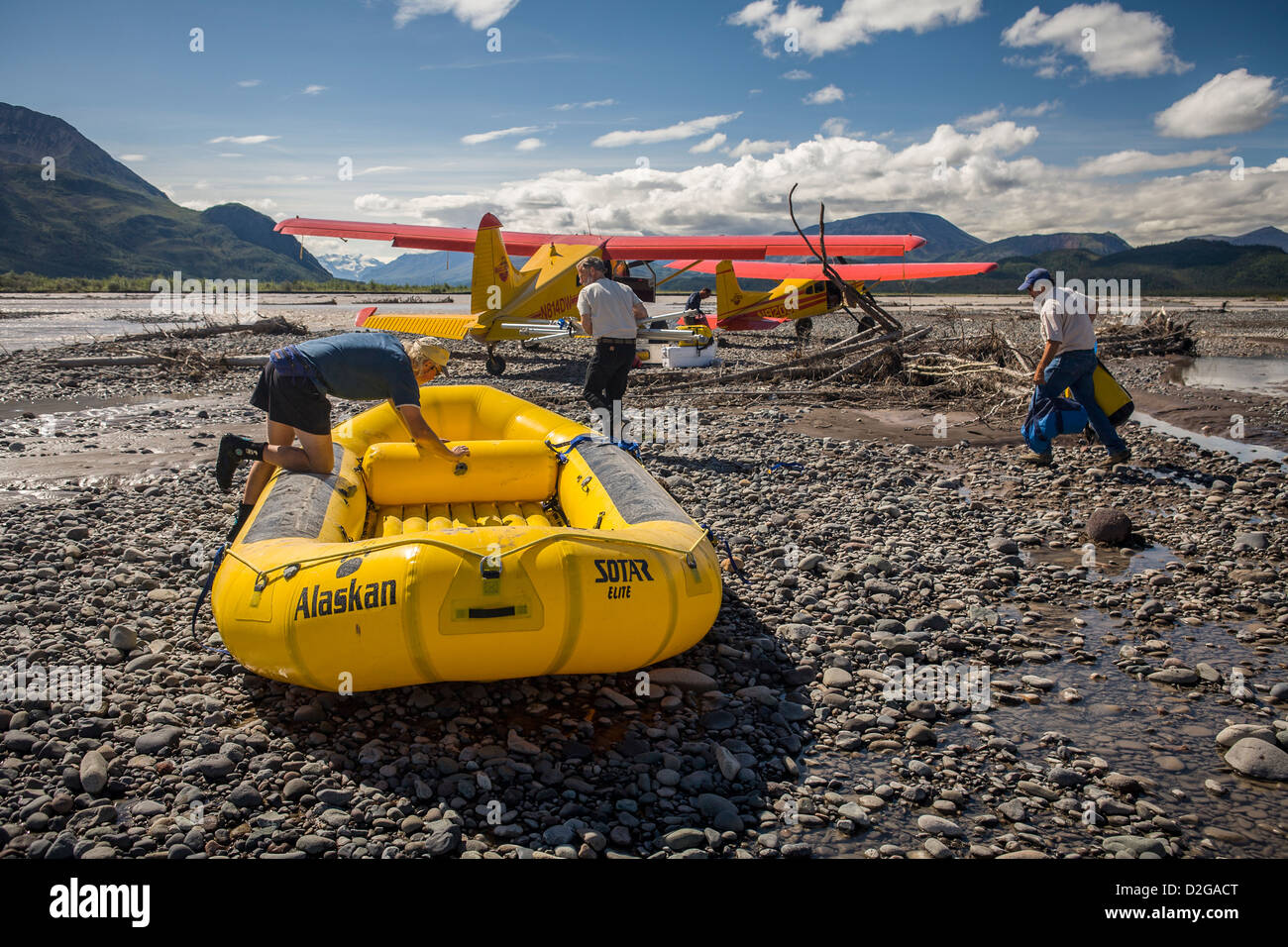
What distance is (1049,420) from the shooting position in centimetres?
805

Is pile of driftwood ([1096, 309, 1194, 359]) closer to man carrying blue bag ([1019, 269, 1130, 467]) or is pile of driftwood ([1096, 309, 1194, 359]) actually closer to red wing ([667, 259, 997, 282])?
red wing ([667, 259, 997, 282])

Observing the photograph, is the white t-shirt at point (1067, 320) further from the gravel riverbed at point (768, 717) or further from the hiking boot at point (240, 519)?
the hiking boot at point (240, 519)

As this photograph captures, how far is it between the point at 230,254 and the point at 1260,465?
749 ft

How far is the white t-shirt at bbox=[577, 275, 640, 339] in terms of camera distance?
814cm

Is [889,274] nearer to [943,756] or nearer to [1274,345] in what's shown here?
[1274,345]

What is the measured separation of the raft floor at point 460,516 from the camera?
529cm

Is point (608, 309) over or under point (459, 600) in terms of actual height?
over

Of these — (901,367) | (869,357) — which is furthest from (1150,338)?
(869,357)

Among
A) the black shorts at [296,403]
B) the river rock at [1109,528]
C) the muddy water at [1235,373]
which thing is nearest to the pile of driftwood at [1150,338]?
the muddy water at [1235,373]

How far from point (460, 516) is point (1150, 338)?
19733mm

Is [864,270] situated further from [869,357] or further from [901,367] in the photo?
[869,357]

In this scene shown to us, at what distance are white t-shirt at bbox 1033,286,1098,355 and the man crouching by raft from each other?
6138 millimetres
